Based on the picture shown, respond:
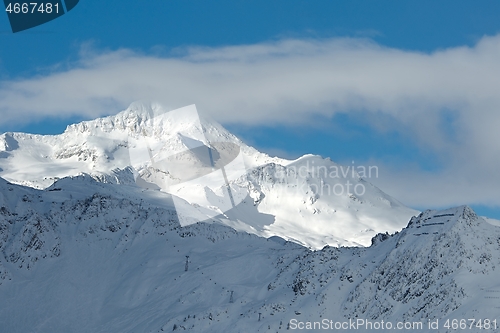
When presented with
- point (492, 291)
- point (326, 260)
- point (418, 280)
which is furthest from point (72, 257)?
point (492, 291)

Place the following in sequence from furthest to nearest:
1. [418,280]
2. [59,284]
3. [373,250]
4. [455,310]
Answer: [59,284]
[373,250]
[418,280]
[455,310]

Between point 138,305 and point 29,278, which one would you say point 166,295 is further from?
point 29,278

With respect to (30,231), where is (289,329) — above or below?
below

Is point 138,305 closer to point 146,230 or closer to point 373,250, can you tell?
point 146,230

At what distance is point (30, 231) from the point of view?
108 m

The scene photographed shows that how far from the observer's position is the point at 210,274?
99.3m

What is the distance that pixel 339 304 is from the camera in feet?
279

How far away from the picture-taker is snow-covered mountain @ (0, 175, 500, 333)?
8069 cm

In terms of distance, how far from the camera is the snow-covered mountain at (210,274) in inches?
3177

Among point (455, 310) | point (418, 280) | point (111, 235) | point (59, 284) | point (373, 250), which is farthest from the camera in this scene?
point (111, 235)

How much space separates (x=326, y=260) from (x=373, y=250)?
5529 millimetres

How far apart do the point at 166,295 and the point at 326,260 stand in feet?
64.1

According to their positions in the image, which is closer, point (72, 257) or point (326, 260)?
point (326, 260)

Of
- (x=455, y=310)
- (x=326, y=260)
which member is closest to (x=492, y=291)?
(x=455, y=310)
